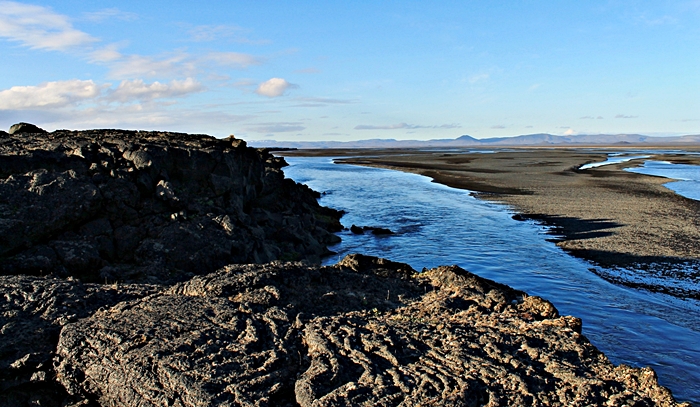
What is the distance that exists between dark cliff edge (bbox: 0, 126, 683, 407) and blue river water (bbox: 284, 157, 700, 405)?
10.5 ft

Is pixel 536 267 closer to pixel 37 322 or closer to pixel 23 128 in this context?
pixel 37 322

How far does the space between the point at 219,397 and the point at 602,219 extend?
86.3 ft

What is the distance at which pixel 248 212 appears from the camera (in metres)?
19.8

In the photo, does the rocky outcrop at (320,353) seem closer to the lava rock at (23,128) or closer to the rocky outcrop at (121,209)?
the rocky outcrop at (121,209)

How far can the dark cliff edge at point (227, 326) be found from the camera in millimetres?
6867

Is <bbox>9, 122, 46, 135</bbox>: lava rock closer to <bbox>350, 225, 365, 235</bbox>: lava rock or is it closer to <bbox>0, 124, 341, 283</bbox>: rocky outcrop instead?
<bbox>0, 124, 341, 283</bbox>: rocky outcrop

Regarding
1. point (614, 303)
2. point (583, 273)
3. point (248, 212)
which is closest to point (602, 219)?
point (583, 273)

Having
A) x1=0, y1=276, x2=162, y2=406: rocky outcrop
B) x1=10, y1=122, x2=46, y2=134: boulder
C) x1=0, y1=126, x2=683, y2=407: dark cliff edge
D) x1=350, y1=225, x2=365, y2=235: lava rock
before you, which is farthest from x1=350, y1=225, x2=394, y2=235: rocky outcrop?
x1=0, y1=276, x2=162, y2=406: rocky outcrop

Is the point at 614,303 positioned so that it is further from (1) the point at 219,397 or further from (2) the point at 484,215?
(2) the point at 484,215

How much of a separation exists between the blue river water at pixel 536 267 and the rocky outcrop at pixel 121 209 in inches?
248

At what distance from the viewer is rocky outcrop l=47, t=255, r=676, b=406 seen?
675cm

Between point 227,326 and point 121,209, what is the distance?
25.3ft

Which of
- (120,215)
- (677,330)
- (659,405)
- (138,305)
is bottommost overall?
(677,330)

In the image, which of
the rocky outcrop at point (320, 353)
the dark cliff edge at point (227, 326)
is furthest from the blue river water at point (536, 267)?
the rocky outcrop at point (320, 353)
